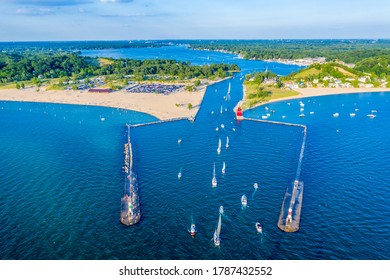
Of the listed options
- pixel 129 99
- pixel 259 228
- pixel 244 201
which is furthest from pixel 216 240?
pixel 129 99

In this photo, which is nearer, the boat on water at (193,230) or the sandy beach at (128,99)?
the boat on water at (193,230)

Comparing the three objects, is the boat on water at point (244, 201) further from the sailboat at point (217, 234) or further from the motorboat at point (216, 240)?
the motorboat at point (216, 240)

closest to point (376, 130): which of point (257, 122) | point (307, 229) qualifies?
point (257, 122)

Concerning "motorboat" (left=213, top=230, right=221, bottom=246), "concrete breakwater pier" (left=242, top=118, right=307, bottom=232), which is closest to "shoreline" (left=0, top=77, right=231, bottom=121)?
"concrete breakwater pier" (left=242, top=118, right=307, bottom=232)

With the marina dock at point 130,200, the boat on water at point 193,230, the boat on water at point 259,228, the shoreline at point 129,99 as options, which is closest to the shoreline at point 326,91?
the shoreline at point 129,99

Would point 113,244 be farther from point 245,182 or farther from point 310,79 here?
point 310,79

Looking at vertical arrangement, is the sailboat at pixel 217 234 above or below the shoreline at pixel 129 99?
below

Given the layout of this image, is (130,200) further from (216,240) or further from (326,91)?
(326,91)

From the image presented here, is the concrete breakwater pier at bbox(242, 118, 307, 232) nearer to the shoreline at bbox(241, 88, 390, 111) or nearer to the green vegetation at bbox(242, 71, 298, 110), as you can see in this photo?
the green vegetation at bbox(242, 71, 298, 110)
